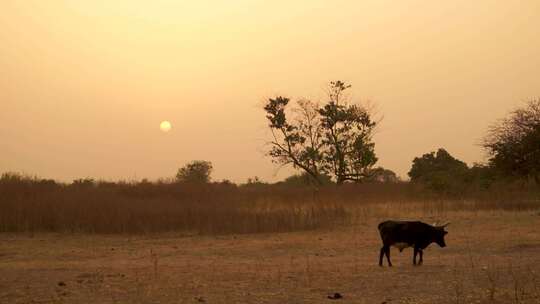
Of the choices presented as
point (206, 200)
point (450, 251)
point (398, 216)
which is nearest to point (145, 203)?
point (206, 200)

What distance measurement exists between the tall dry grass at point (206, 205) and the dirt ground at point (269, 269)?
129 cm

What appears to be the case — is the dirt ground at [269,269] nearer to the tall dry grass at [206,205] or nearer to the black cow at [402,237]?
the black cow at [402,237]

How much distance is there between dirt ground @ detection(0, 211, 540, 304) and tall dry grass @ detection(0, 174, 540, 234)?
4.22 feet

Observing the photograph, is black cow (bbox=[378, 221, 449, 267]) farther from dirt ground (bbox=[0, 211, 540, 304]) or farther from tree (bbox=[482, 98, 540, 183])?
tree (bbox=[482, 98, 540, 183])

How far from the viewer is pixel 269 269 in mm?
12328

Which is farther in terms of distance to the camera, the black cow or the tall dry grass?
the tall dry grass

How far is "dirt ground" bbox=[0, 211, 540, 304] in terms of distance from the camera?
9141 millimetres

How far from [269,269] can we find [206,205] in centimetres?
1378

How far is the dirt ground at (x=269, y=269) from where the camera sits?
9.14 m

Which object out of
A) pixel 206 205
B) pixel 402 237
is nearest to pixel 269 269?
pixel 402 237

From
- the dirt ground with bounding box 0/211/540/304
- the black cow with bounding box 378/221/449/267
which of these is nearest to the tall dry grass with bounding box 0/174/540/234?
the dirt ground with bounding box 0/211/540/304

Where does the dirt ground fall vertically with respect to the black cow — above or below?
below

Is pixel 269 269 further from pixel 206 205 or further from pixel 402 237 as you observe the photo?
pixel 206 205

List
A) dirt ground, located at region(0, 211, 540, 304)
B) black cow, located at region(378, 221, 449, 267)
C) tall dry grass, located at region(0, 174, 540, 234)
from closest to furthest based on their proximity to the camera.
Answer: dirt ground, located at region(0, 211, 540, 304) < black cow, located at region(378, 221, 449, 267) < tall dry grass, located at region(0, 174, 540, 234)
